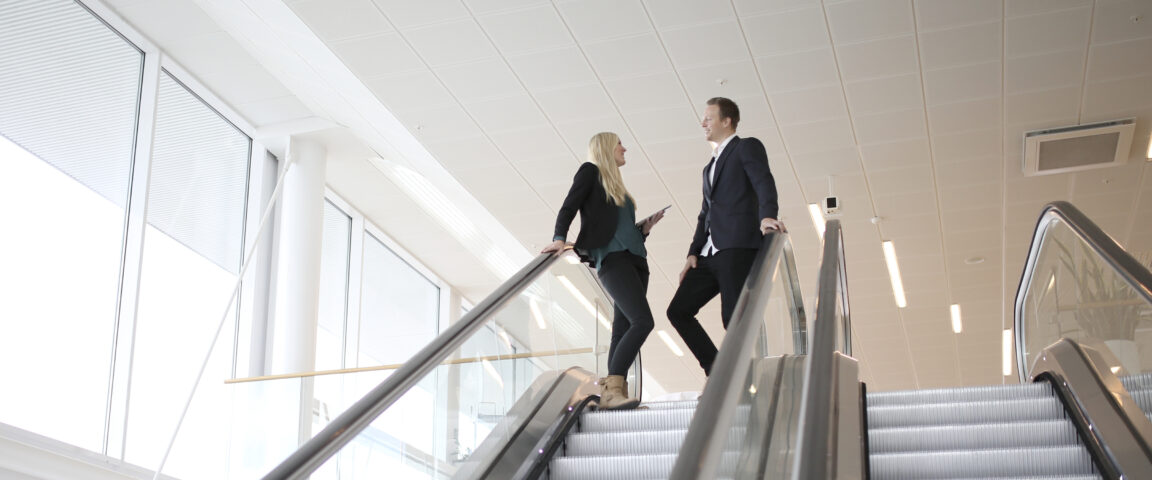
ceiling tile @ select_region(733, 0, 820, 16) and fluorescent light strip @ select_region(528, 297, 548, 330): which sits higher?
ceiling tile @ select_region(733, 0, 820, 16)

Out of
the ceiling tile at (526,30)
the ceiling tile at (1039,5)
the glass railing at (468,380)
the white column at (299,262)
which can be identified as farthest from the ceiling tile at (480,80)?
the ceiling tile at (1039,5)

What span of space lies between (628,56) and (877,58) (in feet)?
6.41

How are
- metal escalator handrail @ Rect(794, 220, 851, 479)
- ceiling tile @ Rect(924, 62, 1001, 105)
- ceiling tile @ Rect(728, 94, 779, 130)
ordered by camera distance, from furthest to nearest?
ceiling tile @ Rect(728, 94, 779, 130) → ceiling tile @ Rect(924, 62, 1001, 105) → metal escalator handrail @ Rect(794, 220, 851, 479)

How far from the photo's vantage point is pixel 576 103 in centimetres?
912

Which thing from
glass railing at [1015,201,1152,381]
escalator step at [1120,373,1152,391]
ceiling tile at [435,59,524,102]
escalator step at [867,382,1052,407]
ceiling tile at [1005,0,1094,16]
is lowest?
escalator step at [1120,373,1152,391]

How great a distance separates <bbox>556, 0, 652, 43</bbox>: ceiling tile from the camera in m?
7.65

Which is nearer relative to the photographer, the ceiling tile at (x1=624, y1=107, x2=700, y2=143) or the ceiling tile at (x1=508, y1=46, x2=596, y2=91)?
the ceiling tile at (x1=508, y1=46, x2=596, y2=91)

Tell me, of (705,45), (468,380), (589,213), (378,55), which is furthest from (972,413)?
(378,55)

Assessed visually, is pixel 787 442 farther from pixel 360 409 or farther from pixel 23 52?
pixel 23 52

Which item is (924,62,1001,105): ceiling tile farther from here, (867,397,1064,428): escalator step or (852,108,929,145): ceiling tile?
(867,397,1064,428): escalator step

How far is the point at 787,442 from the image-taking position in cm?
344

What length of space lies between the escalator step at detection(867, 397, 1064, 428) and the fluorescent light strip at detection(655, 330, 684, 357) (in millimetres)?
12107

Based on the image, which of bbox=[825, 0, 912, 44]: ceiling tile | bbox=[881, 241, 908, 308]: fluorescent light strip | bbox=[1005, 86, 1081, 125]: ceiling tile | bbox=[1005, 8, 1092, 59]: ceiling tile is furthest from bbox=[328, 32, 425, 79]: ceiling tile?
bbox=[881, 241, 908, 308]: fluorescent light strip

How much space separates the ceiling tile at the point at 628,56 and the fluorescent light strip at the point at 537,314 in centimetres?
368
